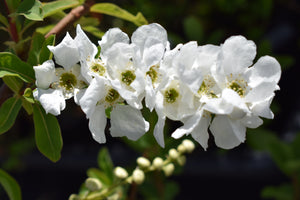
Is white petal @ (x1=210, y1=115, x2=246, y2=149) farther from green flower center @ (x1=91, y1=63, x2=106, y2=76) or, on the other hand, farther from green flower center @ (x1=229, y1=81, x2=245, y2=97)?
green flower center @ (x1=91, y1=63, x2=106, y2=76)

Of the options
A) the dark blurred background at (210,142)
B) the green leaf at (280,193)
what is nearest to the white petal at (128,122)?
the dark blurred background at (210,142)

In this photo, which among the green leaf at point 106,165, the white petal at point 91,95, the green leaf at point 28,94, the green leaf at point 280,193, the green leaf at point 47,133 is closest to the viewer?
the white petal at point 91,95

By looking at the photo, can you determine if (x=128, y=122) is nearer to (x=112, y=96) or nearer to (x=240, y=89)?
(x=112, y=96)

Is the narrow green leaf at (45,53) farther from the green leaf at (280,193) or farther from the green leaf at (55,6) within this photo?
the green leaf at (280,193)

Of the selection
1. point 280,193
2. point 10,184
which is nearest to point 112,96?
point 10,184

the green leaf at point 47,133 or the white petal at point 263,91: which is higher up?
the white petal at point 263,91

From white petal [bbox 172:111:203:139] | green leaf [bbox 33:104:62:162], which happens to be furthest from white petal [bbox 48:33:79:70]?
white petal [bbox 172:111:203:139]

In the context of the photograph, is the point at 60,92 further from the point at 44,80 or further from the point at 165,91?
the point at 165,91
